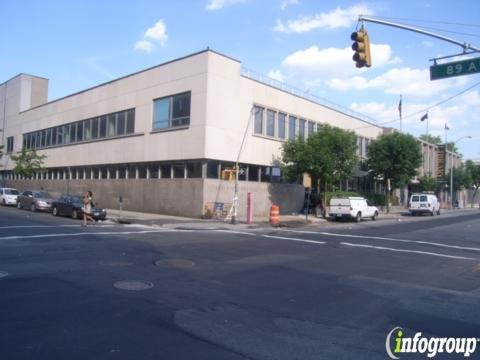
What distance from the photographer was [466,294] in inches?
354

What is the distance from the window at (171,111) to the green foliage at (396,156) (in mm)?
21624

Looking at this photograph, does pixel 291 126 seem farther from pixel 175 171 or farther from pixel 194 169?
pixel 175 171

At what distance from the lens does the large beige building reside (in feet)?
94.6

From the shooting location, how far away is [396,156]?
140 feet

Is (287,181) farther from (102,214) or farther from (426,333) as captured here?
(426,333)

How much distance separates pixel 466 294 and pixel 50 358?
782 cm

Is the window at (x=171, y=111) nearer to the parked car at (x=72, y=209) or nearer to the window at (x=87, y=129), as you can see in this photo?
the parked car at (x=72, y=209)

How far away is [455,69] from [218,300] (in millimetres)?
11667

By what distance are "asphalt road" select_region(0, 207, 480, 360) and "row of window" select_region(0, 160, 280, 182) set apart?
589 inches

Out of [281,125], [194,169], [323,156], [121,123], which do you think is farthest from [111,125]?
[323,156]

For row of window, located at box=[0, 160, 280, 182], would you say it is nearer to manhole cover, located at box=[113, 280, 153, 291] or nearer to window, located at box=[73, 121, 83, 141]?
window, located at box=[73, 121, 83, 141]

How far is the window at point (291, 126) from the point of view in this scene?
35.9 meters

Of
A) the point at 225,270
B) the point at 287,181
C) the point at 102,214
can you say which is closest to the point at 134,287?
the point at 225,270

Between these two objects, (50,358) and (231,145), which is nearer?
(50,358)
